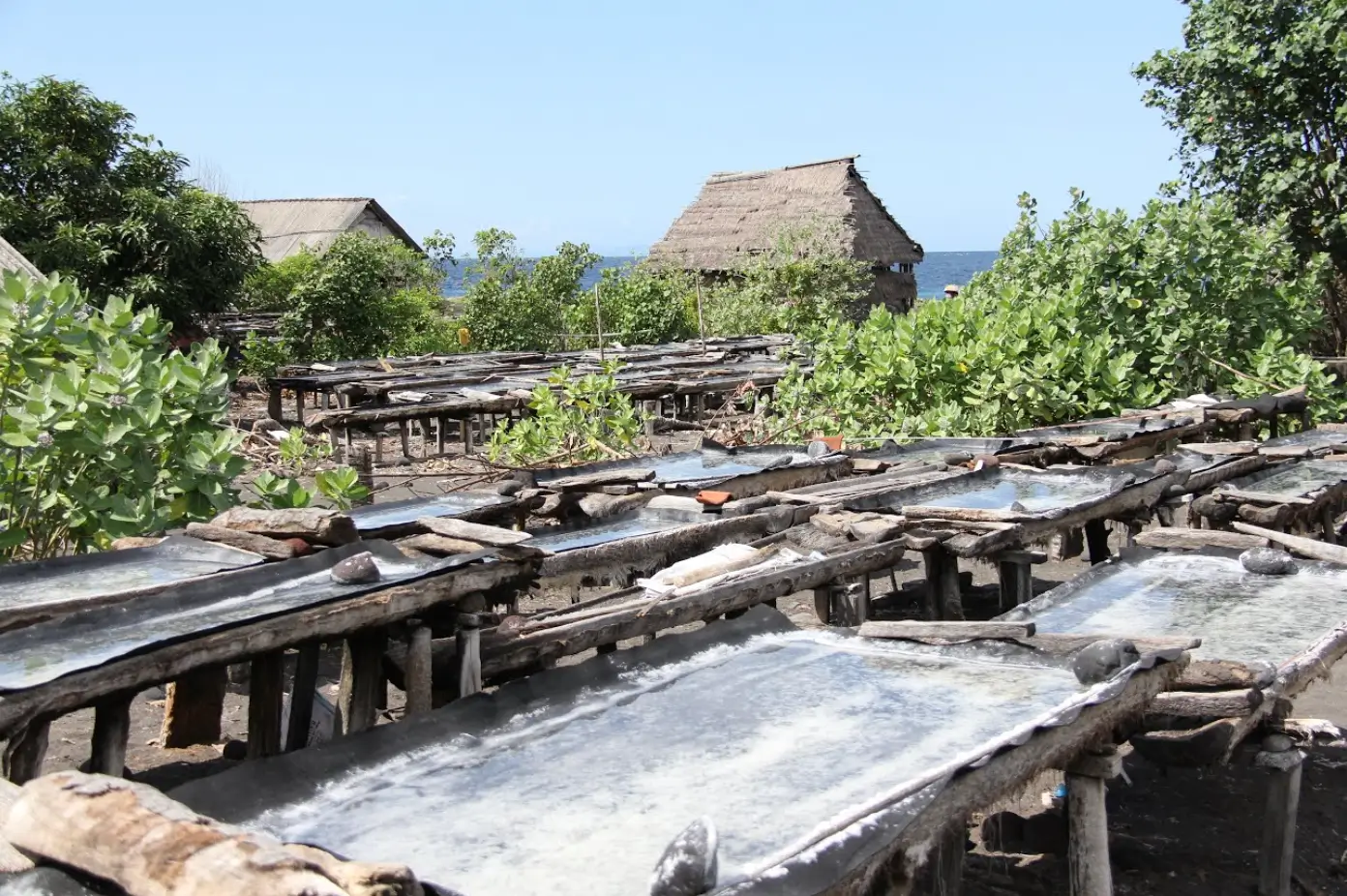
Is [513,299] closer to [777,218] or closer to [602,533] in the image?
[777,218]

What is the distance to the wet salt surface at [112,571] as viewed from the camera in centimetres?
462

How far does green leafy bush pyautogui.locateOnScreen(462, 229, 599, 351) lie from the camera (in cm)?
2433

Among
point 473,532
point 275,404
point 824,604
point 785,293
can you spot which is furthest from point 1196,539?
point 785,293

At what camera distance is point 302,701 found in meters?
5.26

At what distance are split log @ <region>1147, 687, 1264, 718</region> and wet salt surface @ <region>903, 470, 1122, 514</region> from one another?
2.60 meters

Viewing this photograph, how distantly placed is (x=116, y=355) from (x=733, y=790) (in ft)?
13.9

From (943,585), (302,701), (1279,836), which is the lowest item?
(1279,836)

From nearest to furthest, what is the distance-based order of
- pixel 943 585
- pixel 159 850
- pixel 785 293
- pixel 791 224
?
pixel 159 850, pixel 943 585, pixel 785 293, pixel 791 224

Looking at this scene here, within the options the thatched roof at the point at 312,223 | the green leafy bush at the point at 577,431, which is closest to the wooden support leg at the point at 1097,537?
the green leafy bush at the point at 577,431

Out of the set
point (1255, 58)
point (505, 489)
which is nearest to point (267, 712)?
point (505, 489)

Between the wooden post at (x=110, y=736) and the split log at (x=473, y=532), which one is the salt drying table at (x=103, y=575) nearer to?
the wooden post at (x=110, y=736)

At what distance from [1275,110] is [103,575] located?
1442cm

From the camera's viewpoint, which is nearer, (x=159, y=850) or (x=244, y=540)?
(x=159, y=850)

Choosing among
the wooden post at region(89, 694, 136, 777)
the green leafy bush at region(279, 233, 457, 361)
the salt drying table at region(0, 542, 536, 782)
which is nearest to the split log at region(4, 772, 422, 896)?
the salt drying table at region(0, 542, 536, 782)
